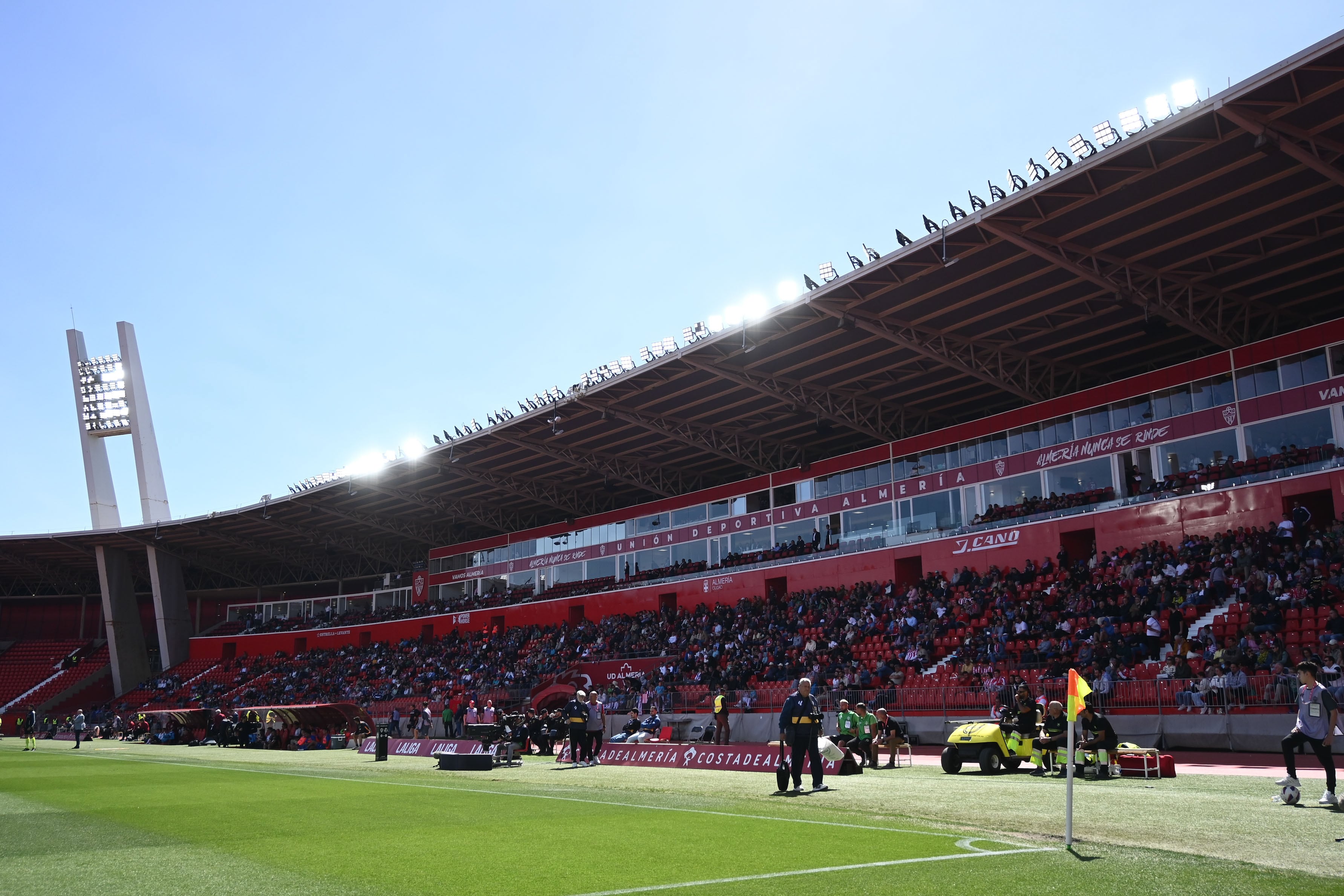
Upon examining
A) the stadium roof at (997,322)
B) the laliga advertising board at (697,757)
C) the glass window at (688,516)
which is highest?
the stadium roof at (997,322)

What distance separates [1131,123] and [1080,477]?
567 inches

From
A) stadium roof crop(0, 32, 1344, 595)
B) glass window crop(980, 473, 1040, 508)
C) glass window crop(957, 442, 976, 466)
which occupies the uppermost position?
stadium roof crop(0, 32, 1344, 595)

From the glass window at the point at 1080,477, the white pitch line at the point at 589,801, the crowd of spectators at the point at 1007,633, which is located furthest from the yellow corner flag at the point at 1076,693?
the glass window at the point at 1080,477

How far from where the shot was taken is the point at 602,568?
2061 inches

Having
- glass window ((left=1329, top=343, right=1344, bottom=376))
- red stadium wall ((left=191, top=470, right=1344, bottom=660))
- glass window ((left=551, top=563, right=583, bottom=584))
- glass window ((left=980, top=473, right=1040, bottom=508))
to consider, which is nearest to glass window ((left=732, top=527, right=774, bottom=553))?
red stadium wall ((left=191, top=470, right=1344, bottom=660))

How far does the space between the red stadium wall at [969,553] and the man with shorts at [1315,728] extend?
1811cm

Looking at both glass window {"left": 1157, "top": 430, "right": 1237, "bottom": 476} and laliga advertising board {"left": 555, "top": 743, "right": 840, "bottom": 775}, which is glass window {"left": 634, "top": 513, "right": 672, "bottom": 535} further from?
glass window {"left": 1157, "top": 430, "right": 1237, "bottom": 476}

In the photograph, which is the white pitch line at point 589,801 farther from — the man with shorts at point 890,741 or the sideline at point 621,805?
the man with shorts at point 890,741

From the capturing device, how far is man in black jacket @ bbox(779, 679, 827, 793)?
13.5m

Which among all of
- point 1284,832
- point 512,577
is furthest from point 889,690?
point 512,577

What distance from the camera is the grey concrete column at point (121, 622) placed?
215 ft

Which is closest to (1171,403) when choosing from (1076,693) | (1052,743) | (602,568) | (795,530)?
(795,530)

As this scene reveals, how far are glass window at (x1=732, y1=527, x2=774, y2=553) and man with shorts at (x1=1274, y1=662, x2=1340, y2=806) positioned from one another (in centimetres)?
3275

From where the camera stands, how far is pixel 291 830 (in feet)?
32.7
